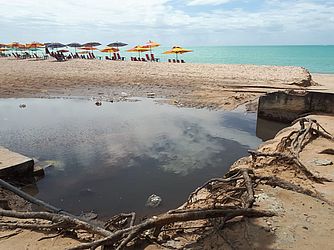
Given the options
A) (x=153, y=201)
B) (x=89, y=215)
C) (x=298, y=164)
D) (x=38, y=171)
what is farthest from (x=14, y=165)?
(x=298, y=164)

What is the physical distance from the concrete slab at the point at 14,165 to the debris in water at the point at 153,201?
102 inches

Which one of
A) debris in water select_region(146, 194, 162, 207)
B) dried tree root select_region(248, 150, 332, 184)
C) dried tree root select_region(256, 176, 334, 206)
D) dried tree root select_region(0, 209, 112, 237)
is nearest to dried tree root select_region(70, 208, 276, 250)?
dried tree root select_region(0, 209, 112, 237)

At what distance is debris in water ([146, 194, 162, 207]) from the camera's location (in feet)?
17.1

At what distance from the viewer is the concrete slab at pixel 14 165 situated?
→ 543 centimetres

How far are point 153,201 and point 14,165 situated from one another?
111 inches

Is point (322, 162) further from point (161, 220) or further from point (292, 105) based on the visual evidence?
point (292, 105)

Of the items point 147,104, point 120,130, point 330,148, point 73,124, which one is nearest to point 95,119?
point 73,124

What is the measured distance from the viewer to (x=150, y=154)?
24.6 ft

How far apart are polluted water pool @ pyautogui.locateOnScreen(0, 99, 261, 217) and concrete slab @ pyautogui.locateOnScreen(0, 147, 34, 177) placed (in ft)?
1.23

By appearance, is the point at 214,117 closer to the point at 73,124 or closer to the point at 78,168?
the point at 73,124

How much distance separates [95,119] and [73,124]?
877mm

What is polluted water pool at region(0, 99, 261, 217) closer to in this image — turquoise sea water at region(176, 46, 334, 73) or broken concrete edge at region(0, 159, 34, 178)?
broken concrete edge at region(0, 159, 34, 178)

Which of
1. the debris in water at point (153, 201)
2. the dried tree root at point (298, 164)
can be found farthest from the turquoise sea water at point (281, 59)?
the debris in water at point (153, 201)

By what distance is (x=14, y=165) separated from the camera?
218 inches
